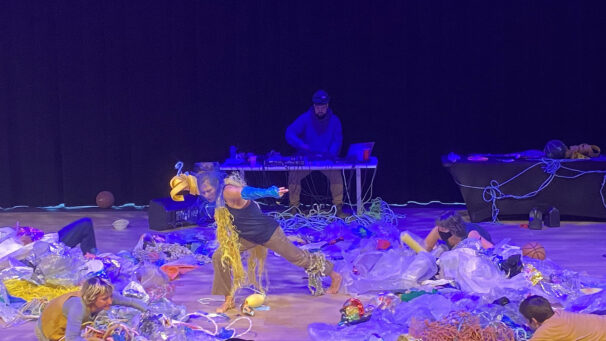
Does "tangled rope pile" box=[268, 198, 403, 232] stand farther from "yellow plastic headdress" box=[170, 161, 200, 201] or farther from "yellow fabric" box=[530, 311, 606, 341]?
"yellow fabric" box=[530, 311, 606, 341]

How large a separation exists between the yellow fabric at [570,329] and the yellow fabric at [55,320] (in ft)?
8.21

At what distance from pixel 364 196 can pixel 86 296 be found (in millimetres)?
5318

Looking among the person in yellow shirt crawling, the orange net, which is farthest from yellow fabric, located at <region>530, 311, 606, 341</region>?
the person in yellow shirt crawling

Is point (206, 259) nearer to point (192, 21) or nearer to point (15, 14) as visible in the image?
point (192, 21)

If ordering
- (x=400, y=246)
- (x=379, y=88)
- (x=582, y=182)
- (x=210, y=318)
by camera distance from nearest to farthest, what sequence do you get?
(x=210, y=318) < (x=400, y=246) < (x=582, y=182) < (x=379, y=88)

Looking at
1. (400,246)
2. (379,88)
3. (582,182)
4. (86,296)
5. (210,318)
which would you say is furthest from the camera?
(379,88)

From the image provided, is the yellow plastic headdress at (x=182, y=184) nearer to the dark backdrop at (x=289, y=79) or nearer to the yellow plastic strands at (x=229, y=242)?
the yellow plastic strands at (x=229, y=242)

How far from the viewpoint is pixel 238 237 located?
17.1 ft

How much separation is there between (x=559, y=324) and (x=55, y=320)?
2676mm

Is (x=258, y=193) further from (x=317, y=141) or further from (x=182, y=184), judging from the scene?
(x=317, y=141)

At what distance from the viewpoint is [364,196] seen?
9.10 m

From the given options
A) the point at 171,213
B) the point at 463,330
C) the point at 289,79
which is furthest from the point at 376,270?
the point at 289,79

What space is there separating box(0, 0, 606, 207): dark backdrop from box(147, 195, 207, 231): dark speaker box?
4.06 ft

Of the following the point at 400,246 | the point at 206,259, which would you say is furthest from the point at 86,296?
the point at 400,246
